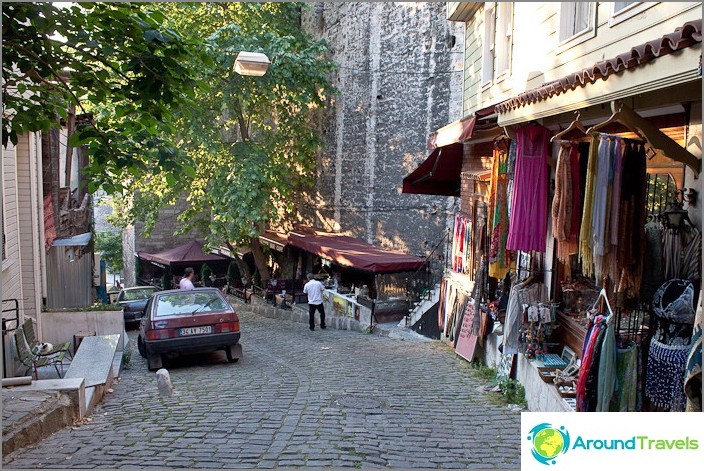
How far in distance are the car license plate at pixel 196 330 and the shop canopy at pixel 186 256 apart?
17.5 metres

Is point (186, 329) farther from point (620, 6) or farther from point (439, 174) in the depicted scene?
point (620, 6)

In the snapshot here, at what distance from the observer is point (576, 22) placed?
8.42 m

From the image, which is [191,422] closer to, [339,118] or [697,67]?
[697,67]

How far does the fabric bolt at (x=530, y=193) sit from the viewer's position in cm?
786

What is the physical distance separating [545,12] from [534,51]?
59 cm

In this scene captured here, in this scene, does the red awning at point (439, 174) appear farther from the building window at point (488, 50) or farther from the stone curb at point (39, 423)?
the stone curb at point (39, 423)

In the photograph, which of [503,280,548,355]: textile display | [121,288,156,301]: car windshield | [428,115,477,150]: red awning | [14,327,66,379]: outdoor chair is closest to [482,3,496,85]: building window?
[428,115,477,150]: red awning

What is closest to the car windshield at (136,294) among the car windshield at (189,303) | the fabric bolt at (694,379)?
the car windshield at (189,303)

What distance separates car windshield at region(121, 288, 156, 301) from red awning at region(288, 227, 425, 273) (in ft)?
17.1

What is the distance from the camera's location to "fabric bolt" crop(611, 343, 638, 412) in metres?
5.65

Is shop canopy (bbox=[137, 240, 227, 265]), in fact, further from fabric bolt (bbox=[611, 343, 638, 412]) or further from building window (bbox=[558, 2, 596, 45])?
fabric bolt (bbox=[611, 343, 638, 412])

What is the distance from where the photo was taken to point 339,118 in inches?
977

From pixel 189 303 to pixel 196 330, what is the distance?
62 cm

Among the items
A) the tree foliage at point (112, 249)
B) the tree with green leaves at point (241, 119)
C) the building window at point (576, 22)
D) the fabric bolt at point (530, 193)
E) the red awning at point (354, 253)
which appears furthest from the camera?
the tree foliage at point (112, 249)
